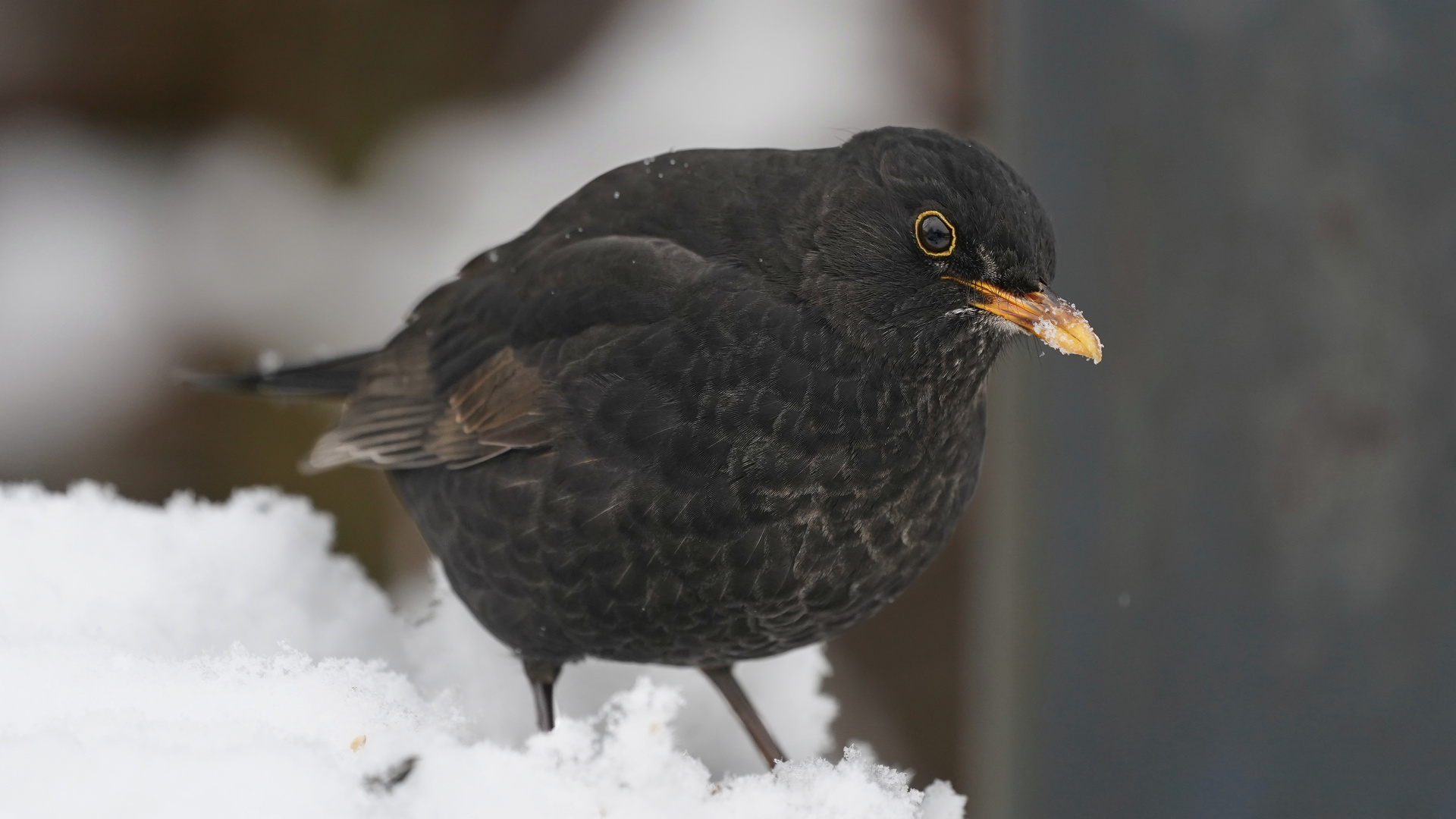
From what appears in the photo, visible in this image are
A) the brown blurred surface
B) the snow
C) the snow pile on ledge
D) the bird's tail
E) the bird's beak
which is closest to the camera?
the snow pile on ledge

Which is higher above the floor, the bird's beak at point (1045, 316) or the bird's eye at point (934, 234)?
the bird's eye at point (934, 234)

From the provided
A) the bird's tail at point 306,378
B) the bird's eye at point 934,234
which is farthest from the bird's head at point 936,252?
the bird's tail at point 306,378

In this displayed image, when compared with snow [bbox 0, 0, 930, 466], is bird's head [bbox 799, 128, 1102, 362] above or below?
above

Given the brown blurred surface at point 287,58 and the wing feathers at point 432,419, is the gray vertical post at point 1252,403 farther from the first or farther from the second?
the brown blurred surface at point 287,58

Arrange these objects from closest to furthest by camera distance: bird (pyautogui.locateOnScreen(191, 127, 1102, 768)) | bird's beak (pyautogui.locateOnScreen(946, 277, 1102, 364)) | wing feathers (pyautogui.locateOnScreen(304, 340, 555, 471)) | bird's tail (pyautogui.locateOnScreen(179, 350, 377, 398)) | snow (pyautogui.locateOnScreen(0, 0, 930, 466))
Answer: bird's beak (pyautogui.locateOnScreen(946, 277, 1102, 364)), bird (pyautogui.locateOnScreen(191, 127, 1102, 768)), wing feathers (pyautogui.locateOnScreen(304, 340, 555, 471)), bird's tail (pyautogui.locateOnScreen(179, 350, 377, 398)), snow (pyautogui.locateOnScreen(0, 0, 930, 466))

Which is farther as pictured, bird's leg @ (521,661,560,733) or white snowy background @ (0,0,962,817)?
bird's leg @ (521,661,560,733)

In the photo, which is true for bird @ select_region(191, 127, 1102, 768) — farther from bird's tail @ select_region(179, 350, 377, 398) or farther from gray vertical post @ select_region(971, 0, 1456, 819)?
bird's tail @ select_region(179, 350, 377, 398)

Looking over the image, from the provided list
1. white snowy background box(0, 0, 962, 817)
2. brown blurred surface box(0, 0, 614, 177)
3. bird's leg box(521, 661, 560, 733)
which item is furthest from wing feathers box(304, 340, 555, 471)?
brown blurred surface box(0, 0, 614, 177)

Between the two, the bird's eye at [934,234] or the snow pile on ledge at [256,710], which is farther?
the bird's eye at [934,234]
